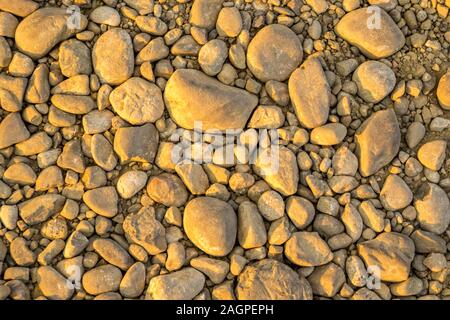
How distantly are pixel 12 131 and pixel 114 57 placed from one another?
48 centimetres

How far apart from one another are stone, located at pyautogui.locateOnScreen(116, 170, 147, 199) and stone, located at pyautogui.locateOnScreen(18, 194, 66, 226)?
22cm

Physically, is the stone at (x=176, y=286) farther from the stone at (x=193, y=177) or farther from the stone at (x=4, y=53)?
the stone at (x=4, y=53)

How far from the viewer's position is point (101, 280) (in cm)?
162

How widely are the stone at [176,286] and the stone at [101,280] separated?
0.13 meters

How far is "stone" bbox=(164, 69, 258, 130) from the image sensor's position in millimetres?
1721

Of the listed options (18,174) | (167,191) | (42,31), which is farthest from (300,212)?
(42,31)

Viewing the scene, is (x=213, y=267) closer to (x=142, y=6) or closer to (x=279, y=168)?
(x=279, y=168)

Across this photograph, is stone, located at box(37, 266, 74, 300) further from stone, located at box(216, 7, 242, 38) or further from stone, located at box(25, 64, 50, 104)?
stone, located at box(216, 7, 242, 38)

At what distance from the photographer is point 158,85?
5.84ft

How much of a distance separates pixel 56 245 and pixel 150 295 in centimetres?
39
